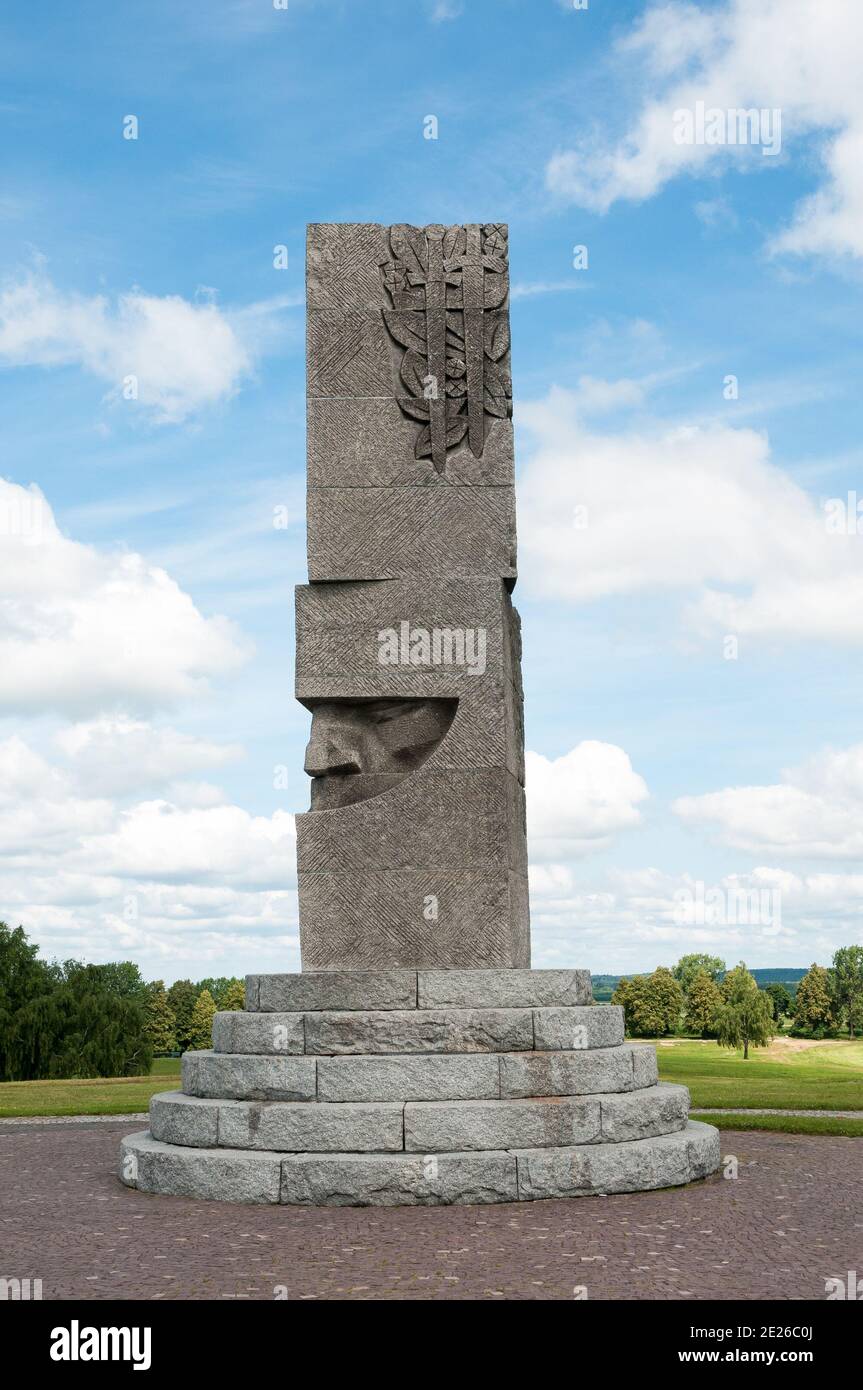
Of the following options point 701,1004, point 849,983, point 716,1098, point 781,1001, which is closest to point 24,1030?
point 701,1004

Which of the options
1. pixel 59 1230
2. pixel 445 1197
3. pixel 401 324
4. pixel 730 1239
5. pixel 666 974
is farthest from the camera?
pixel 666 974

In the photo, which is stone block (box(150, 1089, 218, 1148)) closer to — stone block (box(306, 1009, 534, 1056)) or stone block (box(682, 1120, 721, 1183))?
stone block (box(306, 1009, 534, 1056))

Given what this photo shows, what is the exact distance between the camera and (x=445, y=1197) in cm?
913

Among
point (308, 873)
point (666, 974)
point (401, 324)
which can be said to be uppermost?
point (401, 324)

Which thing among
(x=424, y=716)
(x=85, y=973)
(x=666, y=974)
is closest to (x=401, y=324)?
(x=424, y=716)

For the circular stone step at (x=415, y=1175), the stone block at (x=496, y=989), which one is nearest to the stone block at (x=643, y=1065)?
the stone block at (x=496, y=989)

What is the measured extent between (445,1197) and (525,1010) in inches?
67.8

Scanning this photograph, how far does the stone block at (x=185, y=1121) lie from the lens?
9.95 m

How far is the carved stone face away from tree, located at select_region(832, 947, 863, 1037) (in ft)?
202

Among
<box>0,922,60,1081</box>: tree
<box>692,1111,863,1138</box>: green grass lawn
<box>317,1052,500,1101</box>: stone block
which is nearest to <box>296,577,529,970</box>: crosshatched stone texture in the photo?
<box>317,1052,500,1101</box>: stone block

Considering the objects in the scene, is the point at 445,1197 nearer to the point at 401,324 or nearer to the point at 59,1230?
the point at 59,1230

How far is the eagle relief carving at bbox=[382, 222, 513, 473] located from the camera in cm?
1215

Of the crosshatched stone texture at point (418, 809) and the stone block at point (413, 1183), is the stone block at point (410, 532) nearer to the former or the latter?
the crosshatched stone texture at point (418, 809)

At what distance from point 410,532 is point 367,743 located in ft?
6.84
